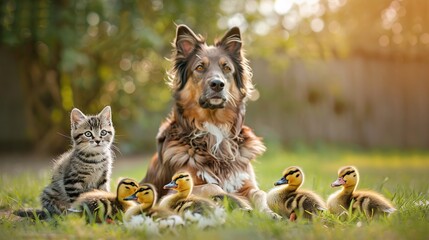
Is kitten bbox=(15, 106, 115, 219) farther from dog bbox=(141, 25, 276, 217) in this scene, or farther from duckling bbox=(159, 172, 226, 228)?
duckling bbox=(159, 172, 226, 228)

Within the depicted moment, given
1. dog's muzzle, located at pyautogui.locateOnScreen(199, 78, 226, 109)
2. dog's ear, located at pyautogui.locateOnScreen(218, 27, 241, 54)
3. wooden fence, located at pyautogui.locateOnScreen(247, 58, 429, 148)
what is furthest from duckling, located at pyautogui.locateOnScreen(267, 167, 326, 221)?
wooden fence, located at pyautogui.locateOnScreen(247, 58, 429, 148)

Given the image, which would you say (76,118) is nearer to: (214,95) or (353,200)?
(214,95)

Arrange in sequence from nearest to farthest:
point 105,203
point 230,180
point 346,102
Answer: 1. point 105,203
2. point 230,180
3. point 346,102

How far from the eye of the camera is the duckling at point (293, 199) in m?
4.48

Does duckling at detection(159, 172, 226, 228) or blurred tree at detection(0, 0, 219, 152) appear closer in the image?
duckling at detection(159, 172, 226, 228)

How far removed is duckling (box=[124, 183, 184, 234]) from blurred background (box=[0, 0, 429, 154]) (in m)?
5.42

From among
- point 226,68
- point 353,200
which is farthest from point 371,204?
point 226,68

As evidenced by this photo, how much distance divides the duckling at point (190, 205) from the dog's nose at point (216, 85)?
941 millimetres

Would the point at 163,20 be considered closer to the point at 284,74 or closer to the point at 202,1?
the point at 202,1

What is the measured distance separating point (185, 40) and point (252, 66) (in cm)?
910

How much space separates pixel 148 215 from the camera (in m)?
4.20

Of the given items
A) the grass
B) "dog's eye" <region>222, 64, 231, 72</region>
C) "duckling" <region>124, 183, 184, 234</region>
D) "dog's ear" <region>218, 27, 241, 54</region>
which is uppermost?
"dog's ear" <region>218, 27, 241, 54</region>

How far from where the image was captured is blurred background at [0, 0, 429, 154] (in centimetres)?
1036

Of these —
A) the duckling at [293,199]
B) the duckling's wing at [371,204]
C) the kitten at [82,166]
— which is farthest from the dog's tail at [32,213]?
the duckling's wing at [371,204]
